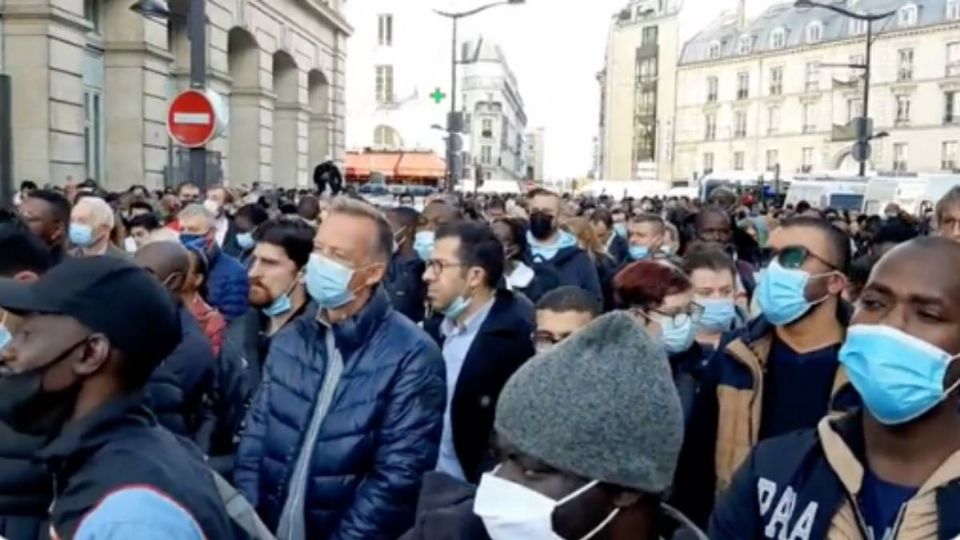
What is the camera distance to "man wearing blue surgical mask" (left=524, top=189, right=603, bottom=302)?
866 centimetres

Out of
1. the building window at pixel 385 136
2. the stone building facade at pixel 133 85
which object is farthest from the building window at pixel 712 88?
the stone building facade at pixel 133 85

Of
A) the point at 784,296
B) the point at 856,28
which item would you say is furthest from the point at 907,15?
the point at 784,296

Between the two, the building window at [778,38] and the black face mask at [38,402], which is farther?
the building window at [778,38]

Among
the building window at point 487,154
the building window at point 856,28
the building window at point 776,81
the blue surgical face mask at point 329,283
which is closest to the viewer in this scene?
the blue surgical face mask at point 329,283

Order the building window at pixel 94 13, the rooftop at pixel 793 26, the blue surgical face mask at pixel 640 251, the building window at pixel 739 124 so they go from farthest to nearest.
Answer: the building window at pixel 739 124 < the rooftop at pixel 793 26 < the building window at pixel 94 13 < the blue surgical face mask at pixel 640 251

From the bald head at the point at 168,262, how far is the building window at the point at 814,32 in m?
81.8

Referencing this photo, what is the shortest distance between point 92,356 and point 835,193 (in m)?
35.8

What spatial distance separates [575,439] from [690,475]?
2.42 metres

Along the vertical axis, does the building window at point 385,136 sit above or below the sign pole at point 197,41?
above

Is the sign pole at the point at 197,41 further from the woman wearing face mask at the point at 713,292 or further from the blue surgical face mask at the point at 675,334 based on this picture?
the blue surgical face mask at the point at 675,334

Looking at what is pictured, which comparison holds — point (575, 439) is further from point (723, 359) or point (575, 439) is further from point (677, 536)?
point (723, 359)

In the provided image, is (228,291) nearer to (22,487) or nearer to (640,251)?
(640,251)

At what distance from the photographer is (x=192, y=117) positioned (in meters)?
11.4

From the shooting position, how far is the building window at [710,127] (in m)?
90.6
